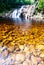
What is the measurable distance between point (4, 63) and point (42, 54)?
5.39ft

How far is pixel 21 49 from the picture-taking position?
24.6 feet

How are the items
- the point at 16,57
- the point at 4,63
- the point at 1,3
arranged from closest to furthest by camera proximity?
the point at 4,63
the point at 16,57
the point at 1,3


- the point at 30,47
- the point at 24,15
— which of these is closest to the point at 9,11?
the point at 24,15

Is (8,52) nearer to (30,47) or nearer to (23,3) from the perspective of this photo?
(30,47)

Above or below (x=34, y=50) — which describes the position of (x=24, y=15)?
below

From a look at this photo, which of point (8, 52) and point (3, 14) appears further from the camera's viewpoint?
point (3, 14)

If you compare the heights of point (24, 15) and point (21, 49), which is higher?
point (21, 49)

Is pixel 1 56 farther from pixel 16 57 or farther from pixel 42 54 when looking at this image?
pixel 42 54

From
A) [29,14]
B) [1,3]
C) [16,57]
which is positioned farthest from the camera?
[1,3]

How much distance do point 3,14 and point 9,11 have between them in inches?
69.8

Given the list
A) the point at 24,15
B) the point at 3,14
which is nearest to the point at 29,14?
the point at 24,15

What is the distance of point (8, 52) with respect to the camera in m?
7.01

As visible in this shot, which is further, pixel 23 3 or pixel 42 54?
pixel 23 3

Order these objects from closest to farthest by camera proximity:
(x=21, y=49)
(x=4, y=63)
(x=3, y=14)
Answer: (x=4, y=63)
(x=21, y=49)
(x=3, y=14)
